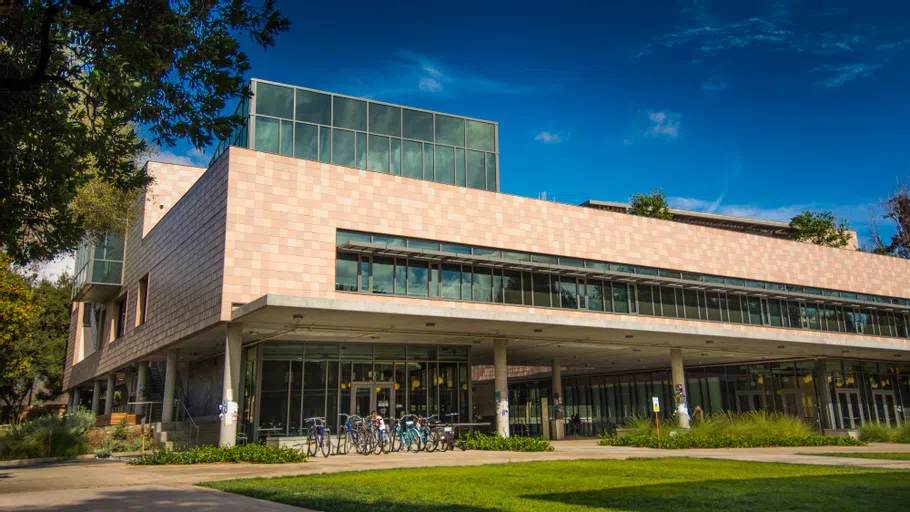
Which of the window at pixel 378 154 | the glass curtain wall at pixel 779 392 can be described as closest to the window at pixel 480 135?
the window at pixel 378 154

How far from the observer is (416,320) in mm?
24344

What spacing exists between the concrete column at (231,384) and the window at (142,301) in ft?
44.3

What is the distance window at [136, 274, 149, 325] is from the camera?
35.4 metres

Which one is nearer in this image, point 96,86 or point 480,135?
point 96,86

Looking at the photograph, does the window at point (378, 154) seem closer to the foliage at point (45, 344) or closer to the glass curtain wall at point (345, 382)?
the glass curtain wall at point (345, 382)

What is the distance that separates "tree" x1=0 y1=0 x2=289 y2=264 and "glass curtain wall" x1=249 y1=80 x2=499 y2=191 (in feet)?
52.9

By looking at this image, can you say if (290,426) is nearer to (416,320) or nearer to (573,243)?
(416,320)

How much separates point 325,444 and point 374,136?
13.3 meters

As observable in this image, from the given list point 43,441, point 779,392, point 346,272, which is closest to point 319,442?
point 346,272

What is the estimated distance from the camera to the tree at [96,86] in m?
9.24

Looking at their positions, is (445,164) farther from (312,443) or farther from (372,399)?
(312,443)

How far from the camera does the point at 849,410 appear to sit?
3959 cm

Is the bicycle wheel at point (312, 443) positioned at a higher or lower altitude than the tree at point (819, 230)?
lower

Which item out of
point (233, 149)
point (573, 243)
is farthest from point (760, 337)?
point (233, 149)
